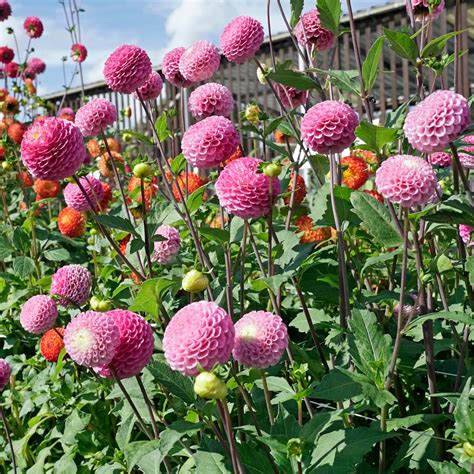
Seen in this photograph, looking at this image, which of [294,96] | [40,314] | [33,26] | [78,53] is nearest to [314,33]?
[294,96]

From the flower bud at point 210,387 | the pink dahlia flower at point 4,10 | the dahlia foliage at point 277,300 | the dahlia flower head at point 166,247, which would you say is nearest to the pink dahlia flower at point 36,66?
the pink dahlia flower at point 4,10

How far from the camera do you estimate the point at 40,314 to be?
171cm

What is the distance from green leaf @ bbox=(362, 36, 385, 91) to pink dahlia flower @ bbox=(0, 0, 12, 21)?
4143 millimetres

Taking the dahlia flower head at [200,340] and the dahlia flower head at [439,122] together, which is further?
the dahlia flower head at [439,122]

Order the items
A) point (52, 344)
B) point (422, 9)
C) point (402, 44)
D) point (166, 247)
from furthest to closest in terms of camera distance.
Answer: point (52, 344) → point (166, 247) → point (422, 9) → point (402, 44)

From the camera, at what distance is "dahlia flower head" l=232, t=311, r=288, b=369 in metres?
1.04

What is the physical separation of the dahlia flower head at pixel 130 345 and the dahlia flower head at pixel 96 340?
0.06 feet

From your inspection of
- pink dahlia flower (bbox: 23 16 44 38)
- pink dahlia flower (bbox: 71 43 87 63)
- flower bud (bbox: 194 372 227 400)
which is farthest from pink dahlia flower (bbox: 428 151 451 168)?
pink dahlia flower (bbox: 23 16 44 38)

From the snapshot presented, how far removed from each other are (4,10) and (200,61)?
3776mm

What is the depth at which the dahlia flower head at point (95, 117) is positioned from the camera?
70.0 inches

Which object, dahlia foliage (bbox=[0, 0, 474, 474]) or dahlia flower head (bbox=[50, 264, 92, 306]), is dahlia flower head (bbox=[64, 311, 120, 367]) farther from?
dahlia flower head (bbox=[50, 264, 92, 306])

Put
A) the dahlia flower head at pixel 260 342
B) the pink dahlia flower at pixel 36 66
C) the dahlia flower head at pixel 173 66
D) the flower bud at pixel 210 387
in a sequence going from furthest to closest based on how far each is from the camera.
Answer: the pink dahlia flower at pixel 36 66, the dahlia flower head at pixel 173 66, the dahlia flower head at pixel 260 342, the flower bud at pixel 210 387

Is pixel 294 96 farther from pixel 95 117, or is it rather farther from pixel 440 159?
pixel 95 117

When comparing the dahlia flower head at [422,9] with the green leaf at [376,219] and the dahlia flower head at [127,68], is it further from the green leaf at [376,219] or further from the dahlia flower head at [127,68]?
the dahlia flower head at [127,68]
